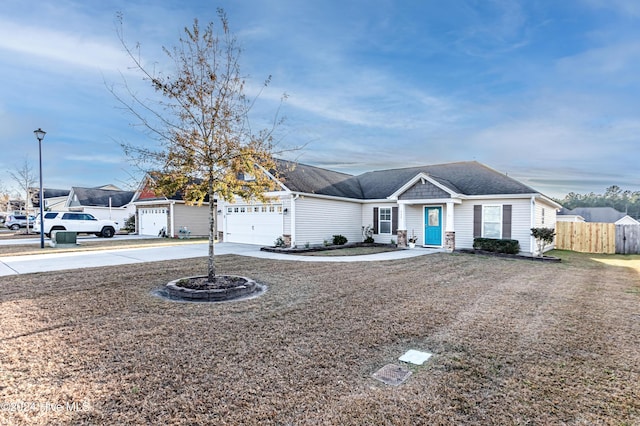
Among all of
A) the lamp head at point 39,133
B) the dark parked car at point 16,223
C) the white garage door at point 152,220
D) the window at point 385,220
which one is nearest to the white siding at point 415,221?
the window at point 385,220

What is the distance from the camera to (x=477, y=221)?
48.9 ft

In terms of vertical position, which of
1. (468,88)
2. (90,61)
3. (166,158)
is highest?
(468,88)

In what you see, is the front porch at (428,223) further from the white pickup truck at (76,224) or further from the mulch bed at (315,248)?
the white pickup truck at (76,224)

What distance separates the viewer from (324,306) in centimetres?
569

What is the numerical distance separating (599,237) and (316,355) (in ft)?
64.1

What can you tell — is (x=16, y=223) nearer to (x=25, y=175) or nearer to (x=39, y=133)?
(x=25, y=175)

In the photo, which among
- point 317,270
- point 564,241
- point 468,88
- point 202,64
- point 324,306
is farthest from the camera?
point 564,241

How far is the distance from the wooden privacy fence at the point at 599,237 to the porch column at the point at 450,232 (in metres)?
8.01

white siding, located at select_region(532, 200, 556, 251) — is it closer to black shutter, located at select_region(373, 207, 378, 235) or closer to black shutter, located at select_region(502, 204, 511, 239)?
black shutter, located at select_region(502, 204, 511, 239)

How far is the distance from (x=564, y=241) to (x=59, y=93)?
24.8 m

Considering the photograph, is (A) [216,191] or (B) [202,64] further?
(A) [216,191]

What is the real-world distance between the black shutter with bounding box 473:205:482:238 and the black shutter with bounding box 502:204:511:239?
0.94m

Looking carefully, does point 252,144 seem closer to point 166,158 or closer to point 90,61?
point 166,158

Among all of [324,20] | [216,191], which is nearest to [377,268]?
[216,191]
